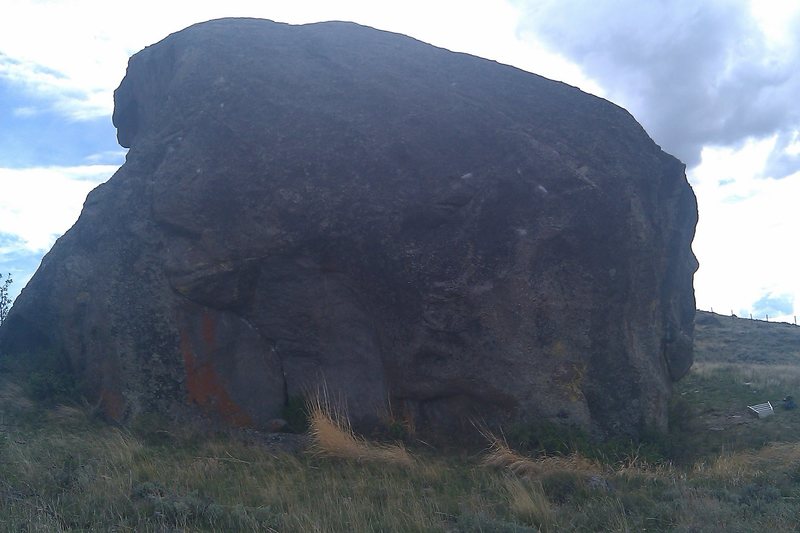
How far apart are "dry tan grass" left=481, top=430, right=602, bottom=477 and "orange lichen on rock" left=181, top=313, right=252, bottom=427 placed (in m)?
3.39

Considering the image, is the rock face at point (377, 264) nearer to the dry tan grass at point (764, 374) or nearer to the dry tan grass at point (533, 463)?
the dry tan grass at point (533, 463)

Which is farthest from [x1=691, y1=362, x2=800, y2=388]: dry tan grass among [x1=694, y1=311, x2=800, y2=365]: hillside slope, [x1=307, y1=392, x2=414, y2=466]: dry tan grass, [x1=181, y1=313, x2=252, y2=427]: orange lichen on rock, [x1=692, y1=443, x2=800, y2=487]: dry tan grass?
[x1=181, y1=313, x2=252, y2=427]: orange lichen on rock

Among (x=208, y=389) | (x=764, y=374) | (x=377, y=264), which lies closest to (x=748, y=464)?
(x=377, y=264)

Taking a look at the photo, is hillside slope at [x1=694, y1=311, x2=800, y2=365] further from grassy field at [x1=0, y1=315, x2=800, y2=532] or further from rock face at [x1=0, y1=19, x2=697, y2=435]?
rock face at [x1=0, y1=19, x2=697, y2=435]

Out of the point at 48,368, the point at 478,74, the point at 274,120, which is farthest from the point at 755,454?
the point at 48,368

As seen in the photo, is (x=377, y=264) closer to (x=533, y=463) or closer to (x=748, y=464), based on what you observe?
(x=533, y=463)

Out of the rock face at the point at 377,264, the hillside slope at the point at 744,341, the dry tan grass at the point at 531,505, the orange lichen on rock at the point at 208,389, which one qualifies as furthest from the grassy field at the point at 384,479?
the hillside slope at the point at 744,341

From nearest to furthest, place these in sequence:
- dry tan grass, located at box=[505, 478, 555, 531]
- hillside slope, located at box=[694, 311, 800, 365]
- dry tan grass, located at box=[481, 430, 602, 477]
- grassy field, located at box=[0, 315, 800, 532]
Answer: grassy field, located at box=[0, 315, 800, 532]
dry tan grass, located at box=[505, 478, 555, 531]
dry tan grass, located at box=[481, 430, 602, 477]
hillside slope, located at box=[694, 311, 800, 365]

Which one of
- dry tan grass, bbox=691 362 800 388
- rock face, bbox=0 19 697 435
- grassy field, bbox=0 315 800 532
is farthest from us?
dry tan grass, bbox=691 362 800 388

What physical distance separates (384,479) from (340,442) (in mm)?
1477

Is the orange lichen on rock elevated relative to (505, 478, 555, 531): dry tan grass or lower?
elevated

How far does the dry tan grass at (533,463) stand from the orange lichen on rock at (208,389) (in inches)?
133

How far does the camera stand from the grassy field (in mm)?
6930

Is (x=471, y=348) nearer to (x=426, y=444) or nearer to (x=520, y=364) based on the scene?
(x=520, y=364)
